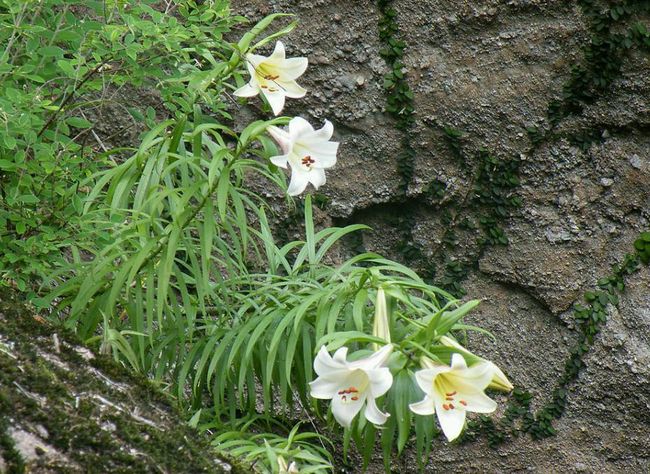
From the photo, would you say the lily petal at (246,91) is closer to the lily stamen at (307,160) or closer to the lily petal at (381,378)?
the lily stamen at (307,160)

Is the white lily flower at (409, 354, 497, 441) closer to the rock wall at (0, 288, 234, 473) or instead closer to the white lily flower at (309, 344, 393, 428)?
the white lily flower at (309, 344, 393, 428)

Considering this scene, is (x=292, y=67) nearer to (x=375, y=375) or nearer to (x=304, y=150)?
(x=304, y=150)

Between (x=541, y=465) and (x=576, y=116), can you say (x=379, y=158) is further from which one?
(x=541, y=465)

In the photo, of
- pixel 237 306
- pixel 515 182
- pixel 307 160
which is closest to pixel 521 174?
pixel 515 182

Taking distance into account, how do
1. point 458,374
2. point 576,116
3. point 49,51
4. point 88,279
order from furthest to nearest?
point 576,116
point 88,279
point 49,51
point 458,374

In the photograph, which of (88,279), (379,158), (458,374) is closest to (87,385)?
(458,374)

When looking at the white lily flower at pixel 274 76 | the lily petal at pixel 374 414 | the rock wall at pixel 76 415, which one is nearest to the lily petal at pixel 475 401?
the lily petal at pixel 374 414

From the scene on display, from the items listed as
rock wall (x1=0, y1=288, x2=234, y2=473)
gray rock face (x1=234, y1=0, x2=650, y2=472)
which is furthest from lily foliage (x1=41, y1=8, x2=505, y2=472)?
gray rock face (x1=234, y1=0, x2=650, y2=472)
